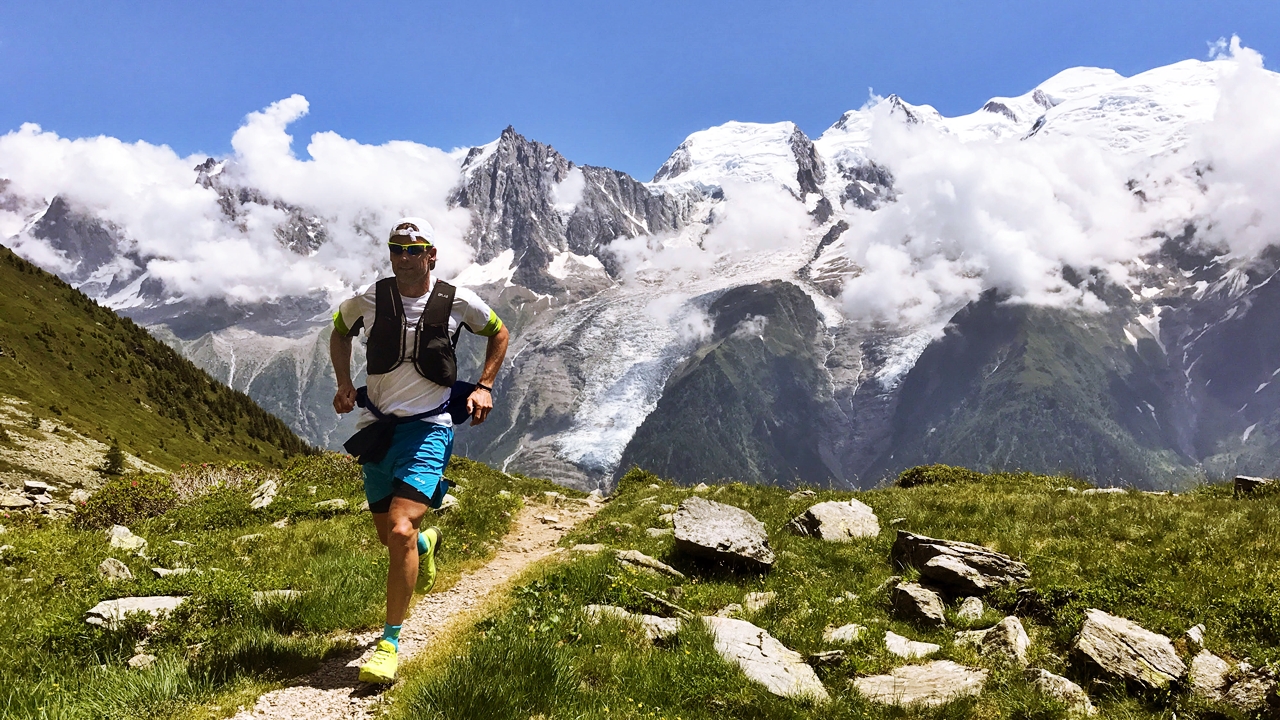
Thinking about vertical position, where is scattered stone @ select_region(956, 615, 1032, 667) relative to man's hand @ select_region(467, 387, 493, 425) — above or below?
below

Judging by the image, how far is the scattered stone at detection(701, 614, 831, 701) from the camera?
653 centimetres

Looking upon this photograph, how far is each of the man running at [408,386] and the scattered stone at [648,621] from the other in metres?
2.49

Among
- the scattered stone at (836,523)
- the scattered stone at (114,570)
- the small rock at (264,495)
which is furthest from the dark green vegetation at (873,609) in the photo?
the small rock at (264,495)

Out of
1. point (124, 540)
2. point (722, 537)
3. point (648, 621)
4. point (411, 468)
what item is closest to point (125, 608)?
point (411, 468)

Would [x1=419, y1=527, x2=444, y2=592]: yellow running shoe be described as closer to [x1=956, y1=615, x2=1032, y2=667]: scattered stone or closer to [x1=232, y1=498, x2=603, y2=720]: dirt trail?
[x1=232, y1=498, x2=603, y2=720]: dirt trail

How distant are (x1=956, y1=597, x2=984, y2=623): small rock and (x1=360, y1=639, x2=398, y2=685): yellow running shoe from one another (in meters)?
7.50

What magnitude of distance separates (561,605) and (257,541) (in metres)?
8.18

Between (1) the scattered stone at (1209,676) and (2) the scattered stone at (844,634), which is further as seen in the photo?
(2) the scattered stone at (844,634)

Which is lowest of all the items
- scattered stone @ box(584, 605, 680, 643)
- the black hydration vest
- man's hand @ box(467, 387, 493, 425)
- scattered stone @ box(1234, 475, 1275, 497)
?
scattered stone @ box(1234, 475, 1275, 497)

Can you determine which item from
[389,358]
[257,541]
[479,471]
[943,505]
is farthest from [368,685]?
[479,471]

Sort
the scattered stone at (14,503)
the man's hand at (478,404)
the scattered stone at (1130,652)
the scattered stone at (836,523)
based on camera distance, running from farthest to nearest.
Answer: the scattered stone at (14,503) < the scattered stone at (836,523) < the man's hand at (478,404) < the scattered stone at (1130,652)

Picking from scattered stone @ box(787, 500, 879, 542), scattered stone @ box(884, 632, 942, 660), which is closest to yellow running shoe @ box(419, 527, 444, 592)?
scattered stone @ box(884, 632, 942, 660)

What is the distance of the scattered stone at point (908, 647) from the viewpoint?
7754 mm

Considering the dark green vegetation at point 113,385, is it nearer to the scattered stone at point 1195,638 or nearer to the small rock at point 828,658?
the small rock at point 828,658
